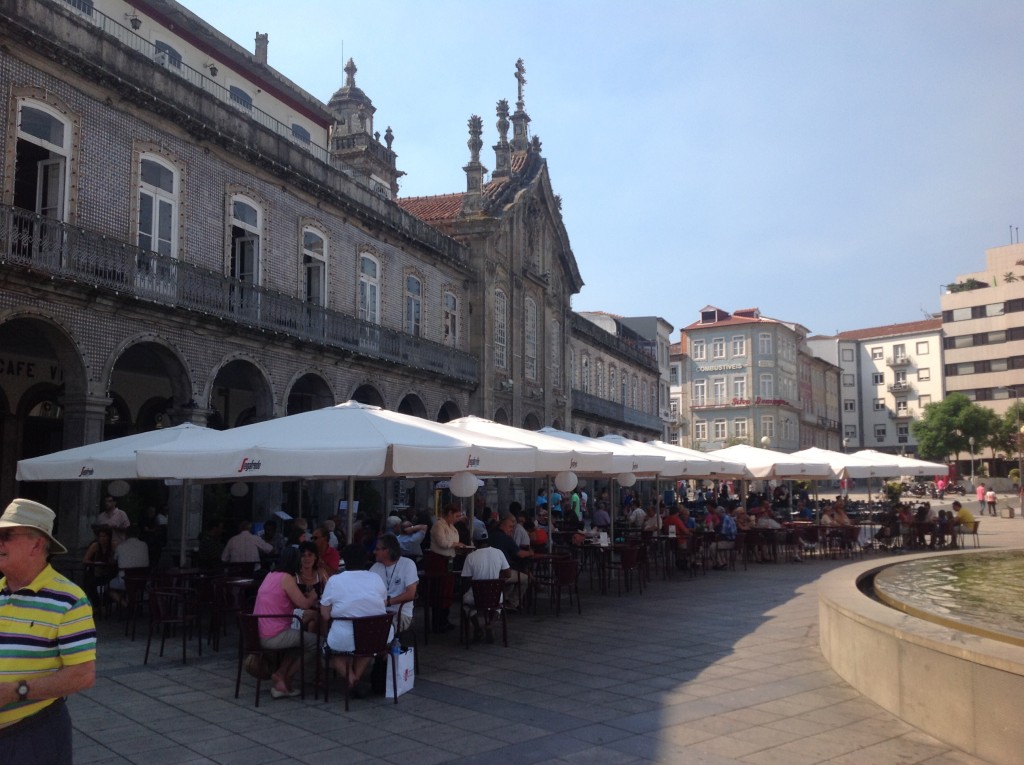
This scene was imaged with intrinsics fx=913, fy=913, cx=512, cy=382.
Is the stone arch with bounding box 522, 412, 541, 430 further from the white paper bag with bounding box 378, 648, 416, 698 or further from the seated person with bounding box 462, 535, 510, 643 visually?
the white paper bag with bounding box 378, 648, 416, 698

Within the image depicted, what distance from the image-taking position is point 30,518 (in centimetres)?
349

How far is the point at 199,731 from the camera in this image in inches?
260

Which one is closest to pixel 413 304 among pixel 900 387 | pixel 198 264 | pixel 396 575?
pixel 198 264

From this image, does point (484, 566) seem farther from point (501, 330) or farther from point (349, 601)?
point (501, 330)

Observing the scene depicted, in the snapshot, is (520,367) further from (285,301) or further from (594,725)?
(594,725)

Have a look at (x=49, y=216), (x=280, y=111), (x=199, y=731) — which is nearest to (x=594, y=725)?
(x=199, y=731)

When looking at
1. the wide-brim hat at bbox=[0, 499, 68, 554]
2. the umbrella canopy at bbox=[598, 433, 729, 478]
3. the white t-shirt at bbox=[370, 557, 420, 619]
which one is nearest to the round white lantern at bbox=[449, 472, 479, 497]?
the white t-shirt at bbox=[370, 557, 420, 619]

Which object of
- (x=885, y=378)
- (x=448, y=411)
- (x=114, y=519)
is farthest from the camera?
(x=885, y=378)

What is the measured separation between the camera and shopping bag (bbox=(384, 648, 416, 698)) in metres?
7.48

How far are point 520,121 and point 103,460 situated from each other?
30683mm

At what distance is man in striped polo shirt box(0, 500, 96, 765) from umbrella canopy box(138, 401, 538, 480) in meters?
5.14

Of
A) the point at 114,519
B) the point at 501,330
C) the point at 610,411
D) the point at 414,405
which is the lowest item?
the point at 114,519

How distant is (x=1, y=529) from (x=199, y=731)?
3761mm

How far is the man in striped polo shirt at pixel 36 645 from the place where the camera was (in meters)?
3.30
